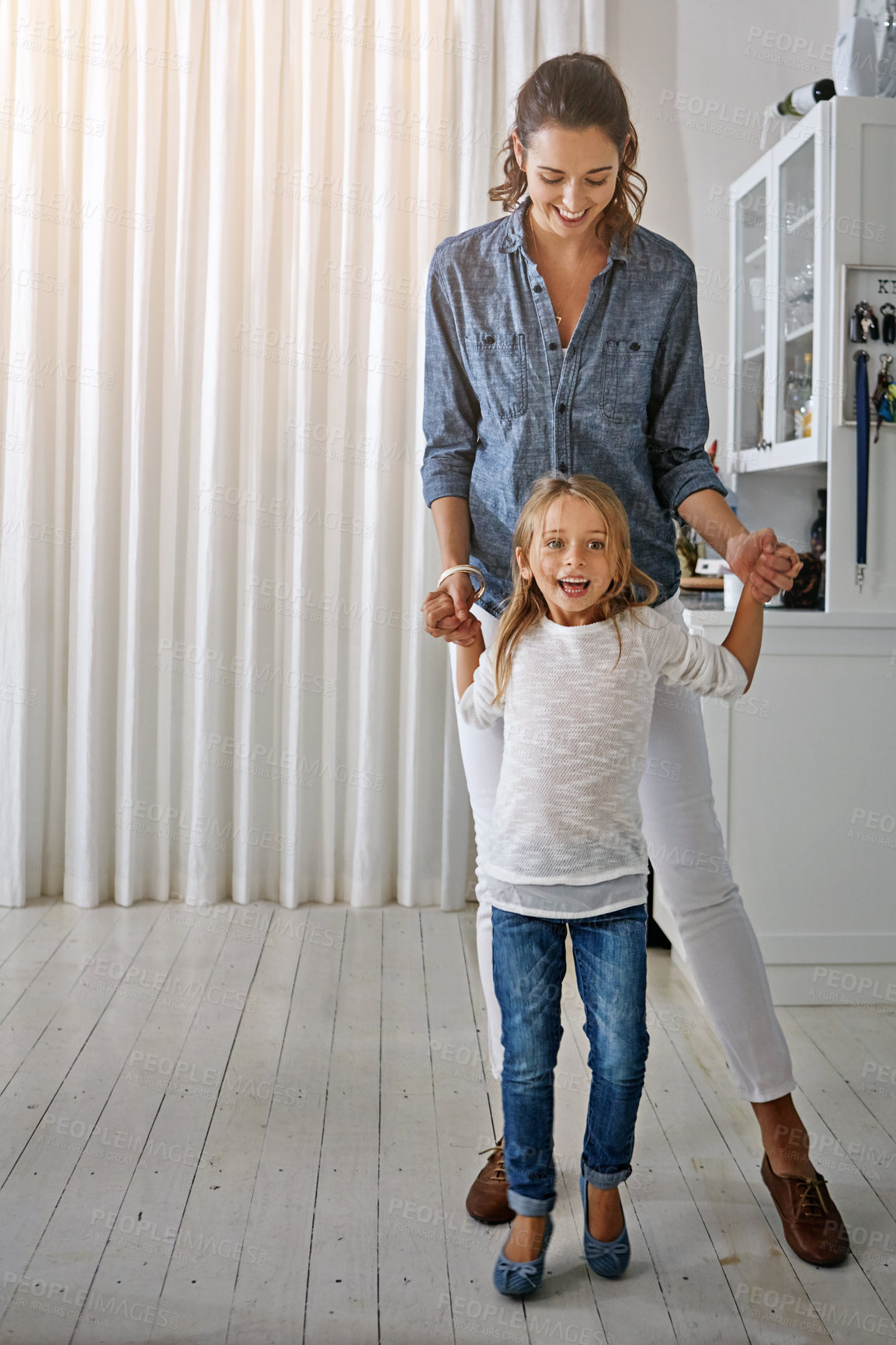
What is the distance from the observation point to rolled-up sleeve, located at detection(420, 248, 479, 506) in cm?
154

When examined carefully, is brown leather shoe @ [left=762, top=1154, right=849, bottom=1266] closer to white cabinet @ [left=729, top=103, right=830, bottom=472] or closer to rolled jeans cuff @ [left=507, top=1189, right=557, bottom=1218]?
rolled jeans cuff @ [left=507, top=1189, right=557, bottom=1218]

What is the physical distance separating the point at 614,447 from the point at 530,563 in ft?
0.72

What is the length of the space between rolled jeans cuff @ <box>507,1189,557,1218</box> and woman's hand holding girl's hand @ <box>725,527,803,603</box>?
2.41ft

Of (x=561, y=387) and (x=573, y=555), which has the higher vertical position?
(x=561, y=387)

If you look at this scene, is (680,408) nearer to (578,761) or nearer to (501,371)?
(501,371)

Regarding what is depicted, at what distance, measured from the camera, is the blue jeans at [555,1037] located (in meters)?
1.29

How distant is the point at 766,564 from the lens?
1.32 meters

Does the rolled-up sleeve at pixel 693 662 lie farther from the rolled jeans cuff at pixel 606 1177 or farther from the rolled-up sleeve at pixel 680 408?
the rolled jeans cuff at pixel 606 1177

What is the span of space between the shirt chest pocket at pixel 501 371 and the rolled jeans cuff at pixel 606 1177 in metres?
0.91

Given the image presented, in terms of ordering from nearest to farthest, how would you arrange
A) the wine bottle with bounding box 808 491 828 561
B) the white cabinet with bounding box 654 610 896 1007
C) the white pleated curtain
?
the white cabinet with bounding box 654 610 896 1007 < the wine bottle with bounding box 808 491 828 561 < the white pleated curtain

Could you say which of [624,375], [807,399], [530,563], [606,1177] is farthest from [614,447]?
[807,399]

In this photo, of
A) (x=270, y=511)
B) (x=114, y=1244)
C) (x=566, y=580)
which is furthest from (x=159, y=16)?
(x=114, y=1244)

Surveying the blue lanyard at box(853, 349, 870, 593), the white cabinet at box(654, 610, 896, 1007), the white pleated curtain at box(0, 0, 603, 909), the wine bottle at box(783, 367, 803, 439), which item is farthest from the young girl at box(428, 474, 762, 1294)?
the white pleated curtain at box(0, 0, 603, 909)

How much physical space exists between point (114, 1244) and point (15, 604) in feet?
5.60
